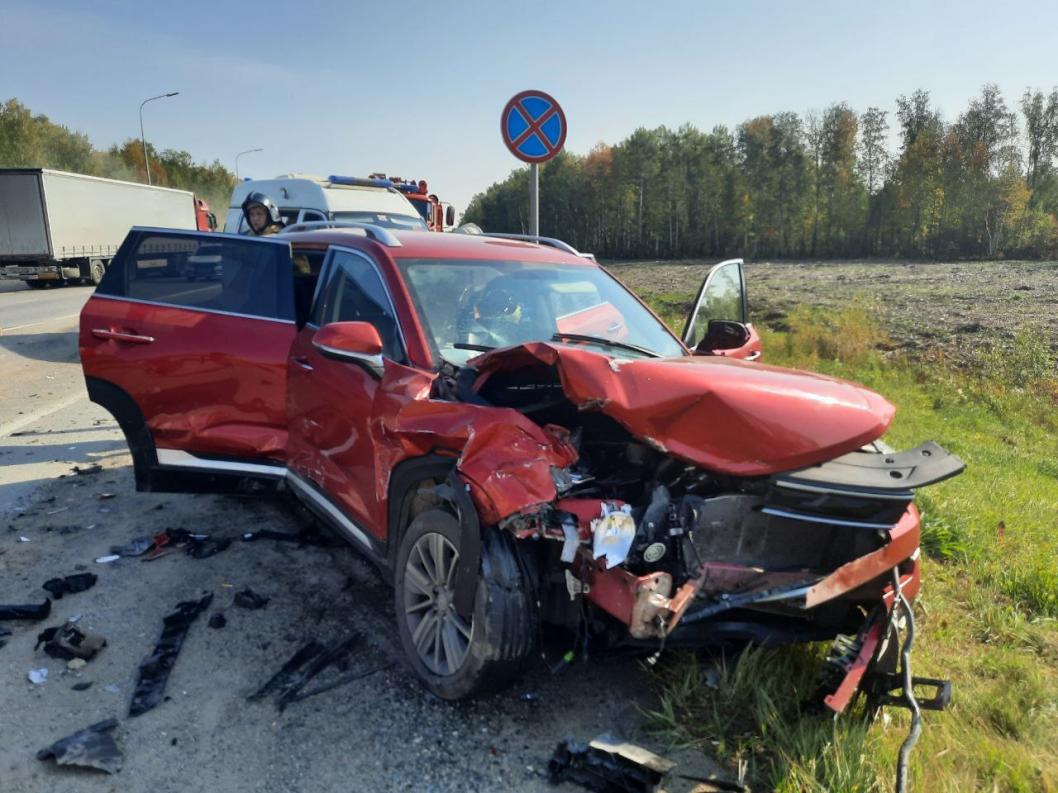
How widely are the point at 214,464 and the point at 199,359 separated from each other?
0.65 meters

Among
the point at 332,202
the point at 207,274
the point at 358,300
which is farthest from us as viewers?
the point at 332,202

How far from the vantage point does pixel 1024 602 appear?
12.9 ft

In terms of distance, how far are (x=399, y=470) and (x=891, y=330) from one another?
14696mm

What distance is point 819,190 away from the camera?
2576 inches

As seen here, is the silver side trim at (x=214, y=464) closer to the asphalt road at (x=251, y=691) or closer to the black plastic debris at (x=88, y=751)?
the asphalt road at (x=251, y=691)

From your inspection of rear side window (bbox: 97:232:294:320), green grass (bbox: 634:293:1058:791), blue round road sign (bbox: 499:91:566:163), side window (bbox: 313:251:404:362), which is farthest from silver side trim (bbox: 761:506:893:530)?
blue round road sign (bbox: 499:91:566:163)

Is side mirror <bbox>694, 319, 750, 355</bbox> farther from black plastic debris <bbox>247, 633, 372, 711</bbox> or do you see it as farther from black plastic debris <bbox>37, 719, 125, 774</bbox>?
black plastic debris <bbox>37, 719, 125, 774</bbox>

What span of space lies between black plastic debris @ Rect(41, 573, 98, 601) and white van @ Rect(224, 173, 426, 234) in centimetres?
822

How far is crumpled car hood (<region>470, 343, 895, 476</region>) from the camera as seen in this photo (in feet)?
8.17

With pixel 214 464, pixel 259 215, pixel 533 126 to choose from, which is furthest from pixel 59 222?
pixel 214 464

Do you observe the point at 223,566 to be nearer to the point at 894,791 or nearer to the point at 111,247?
the point at 894,791

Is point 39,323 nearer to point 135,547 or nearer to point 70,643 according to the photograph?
point 135,547

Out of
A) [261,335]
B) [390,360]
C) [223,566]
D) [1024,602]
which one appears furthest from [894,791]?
[261,335]

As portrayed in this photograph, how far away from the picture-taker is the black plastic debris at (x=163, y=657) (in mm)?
2961
